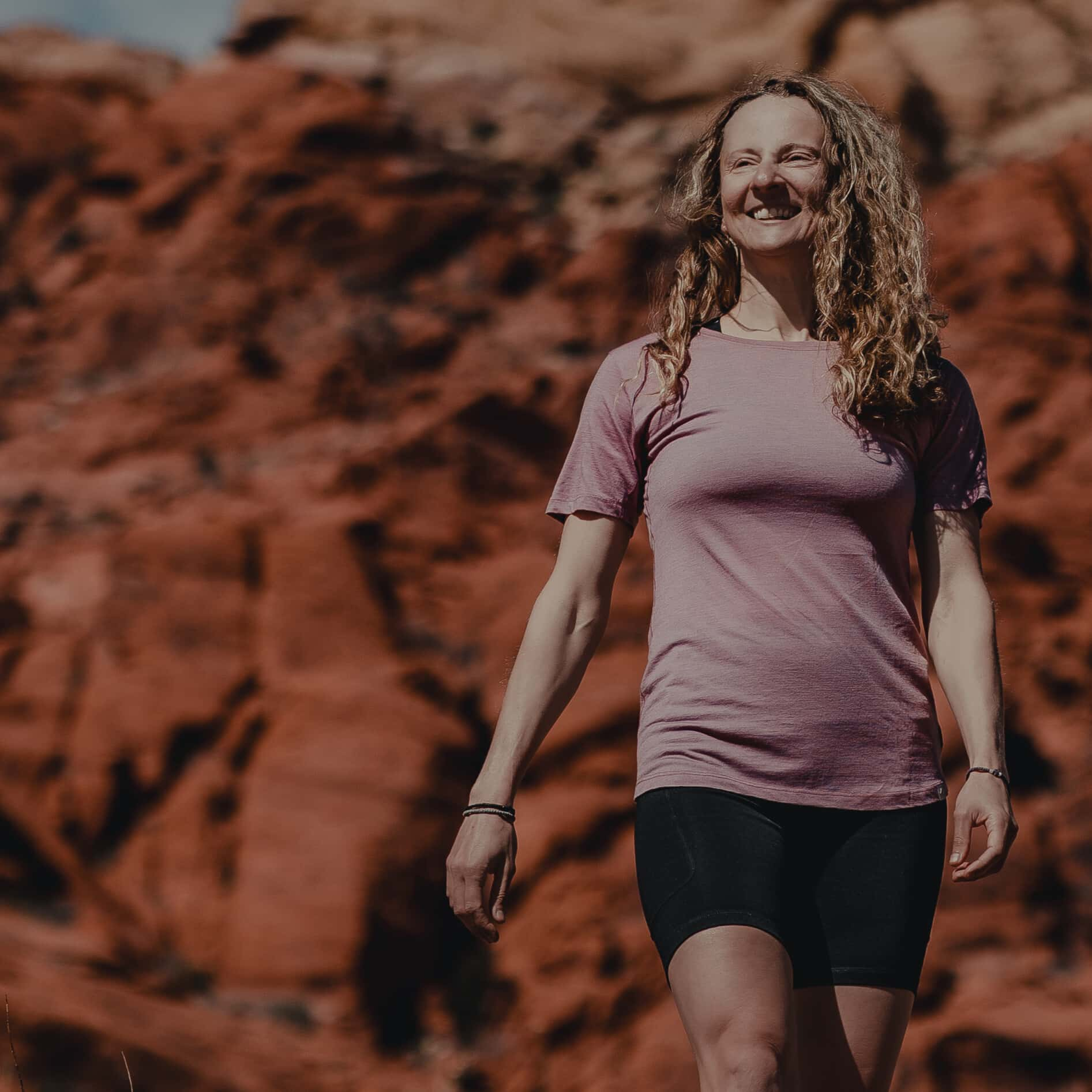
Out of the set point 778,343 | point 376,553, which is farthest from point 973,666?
point 376,553

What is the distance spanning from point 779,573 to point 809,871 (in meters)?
0.47

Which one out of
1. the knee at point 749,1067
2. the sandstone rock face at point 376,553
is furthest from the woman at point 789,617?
the sandstone rock face at point 376,553

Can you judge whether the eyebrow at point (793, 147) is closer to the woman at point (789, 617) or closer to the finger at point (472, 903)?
the woman at point (789, 617)

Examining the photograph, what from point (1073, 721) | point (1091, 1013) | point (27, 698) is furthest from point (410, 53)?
point (1091, 1013)

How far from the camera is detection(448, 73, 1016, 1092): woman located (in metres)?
2.04

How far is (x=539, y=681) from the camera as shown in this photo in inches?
89.3

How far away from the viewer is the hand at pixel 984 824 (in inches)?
83.2

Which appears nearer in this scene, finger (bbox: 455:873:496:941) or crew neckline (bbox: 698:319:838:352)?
finger (bbox: 455:873:496:941)

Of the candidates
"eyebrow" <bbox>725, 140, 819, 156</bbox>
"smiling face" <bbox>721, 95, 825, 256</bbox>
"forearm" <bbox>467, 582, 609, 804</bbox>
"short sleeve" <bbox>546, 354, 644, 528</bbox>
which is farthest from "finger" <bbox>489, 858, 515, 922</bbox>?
"eyebrow" <bbox>725, 140, 819, 156</bbox>

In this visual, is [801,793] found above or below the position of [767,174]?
below

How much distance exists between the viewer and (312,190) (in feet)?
35.7

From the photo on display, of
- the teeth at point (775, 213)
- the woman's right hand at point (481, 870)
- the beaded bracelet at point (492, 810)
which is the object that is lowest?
the woman's right hand at point (481, 870)

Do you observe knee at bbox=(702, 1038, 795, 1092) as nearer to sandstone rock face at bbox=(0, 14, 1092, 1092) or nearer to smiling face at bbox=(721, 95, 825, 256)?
smiling face at bbox=(721, 95, 825, 256)

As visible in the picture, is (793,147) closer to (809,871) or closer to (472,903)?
(809,871)
